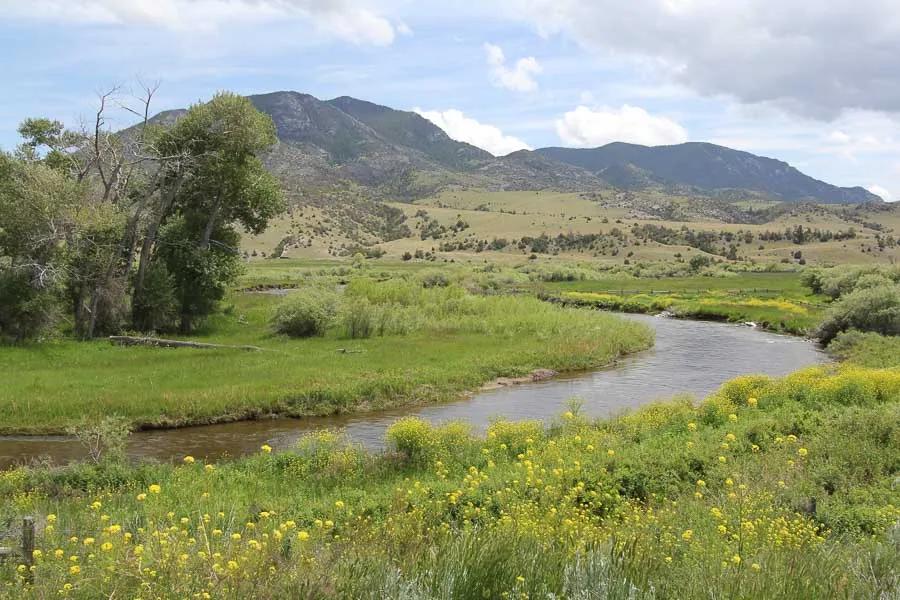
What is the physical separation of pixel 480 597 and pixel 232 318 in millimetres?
40437

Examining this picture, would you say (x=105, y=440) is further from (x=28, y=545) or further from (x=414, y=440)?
(x=28, y=545)

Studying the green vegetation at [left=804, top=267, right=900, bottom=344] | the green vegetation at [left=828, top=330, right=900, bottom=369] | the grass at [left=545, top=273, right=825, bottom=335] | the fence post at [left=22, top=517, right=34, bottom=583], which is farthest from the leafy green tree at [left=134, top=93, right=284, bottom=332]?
the green vegetation at [left=804, top=267, right=900, bottom=344]

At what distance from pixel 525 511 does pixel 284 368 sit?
19.3 meters

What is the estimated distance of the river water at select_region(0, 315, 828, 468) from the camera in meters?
19.2

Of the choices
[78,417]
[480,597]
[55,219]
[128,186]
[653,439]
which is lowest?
[78,417]

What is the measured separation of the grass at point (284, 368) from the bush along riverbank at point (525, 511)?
673 cm

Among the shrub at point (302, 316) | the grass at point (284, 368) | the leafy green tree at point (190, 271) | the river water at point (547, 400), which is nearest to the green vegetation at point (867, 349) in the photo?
the river water at point (547, 400)

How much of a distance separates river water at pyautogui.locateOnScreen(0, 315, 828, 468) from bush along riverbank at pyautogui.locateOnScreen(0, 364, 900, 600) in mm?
3887

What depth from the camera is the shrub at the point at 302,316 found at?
36.3 metres

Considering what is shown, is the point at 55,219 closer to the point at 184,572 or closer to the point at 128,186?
the point at 128,186

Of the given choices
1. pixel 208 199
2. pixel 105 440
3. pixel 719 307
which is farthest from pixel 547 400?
pixel 719 307

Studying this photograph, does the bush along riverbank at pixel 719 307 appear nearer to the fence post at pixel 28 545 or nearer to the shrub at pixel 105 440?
the shrub at pixel 105 440

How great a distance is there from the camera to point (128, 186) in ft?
124

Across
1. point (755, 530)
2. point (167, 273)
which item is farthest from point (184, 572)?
point (167, 273)
